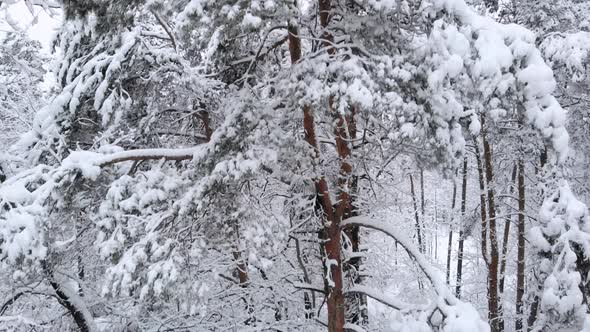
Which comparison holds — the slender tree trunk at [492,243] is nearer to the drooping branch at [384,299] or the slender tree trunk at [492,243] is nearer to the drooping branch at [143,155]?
the drooping branch at [384,299]

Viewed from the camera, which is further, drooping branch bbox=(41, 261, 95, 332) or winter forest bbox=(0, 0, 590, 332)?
drooping branch bbox=(41, 261, 95, 332)

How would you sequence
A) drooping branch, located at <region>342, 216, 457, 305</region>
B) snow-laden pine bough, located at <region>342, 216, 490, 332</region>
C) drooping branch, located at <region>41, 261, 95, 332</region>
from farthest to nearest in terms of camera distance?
drooping branch, located at <region>41, 261, 95, 332</region>, drooping branch, located at <region>342, 216, 457, 305</region>, snow-laden pine bough, located at <region>342, 216, 490, 332</region>

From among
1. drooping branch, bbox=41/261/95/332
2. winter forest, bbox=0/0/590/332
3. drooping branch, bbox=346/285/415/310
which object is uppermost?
winter forest, bbox=0/0/590/332

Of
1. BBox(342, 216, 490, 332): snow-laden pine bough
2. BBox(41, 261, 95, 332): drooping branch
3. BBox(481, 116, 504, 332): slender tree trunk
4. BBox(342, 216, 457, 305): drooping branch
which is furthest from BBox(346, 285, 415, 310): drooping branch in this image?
BBox(481, 116, 504, 332): slender tree trunk

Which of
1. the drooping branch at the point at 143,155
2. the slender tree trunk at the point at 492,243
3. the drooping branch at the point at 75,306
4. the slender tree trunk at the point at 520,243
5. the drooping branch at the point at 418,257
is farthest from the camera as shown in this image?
the slender tree trunk at the point at 492,243

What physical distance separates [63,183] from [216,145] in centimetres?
145

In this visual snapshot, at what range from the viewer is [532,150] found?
10984 mm

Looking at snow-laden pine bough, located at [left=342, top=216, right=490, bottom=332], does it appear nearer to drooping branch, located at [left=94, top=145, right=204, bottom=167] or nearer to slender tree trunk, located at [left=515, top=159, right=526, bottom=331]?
drooping branch, located at [left=94, top=145, right=204, bottom=167]

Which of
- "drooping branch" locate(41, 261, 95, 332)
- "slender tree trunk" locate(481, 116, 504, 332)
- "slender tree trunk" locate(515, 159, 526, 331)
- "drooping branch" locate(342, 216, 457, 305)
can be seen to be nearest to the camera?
"drooping branch" locate(342, 216, 457, 305)

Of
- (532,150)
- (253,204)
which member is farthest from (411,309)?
(532,150)

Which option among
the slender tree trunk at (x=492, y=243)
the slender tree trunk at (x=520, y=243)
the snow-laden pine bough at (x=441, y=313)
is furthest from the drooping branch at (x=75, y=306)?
the slender tree trunk at (x=520, y=243)

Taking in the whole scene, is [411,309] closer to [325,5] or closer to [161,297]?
[161,297]

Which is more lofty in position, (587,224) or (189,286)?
(587,224)

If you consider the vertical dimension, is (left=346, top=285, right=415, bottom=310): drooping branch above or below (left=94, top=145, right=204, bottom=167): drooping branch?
below
